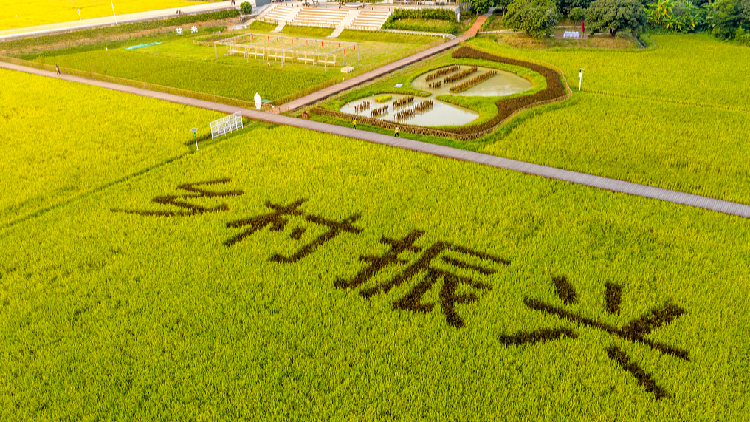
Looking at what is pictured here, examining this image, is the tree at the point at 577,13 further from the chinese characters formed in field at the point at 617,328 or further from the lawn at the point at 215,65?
the chinese characters formed in field at the point at 617,328

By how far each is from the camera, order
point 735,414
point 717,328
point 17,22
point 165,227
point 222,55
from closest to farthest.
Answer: point 735,414 → point 717,328 → point 165,227 → point 222,55 → point 17,22

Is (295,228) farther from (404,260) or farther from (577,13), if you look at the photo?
(577,13)

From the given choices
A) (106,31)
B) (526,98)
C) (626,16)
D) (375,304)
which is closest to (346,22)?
(106,31)

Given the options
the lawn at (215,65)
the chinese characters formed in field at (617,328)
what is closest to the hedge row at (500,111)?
the lawn at (215,65)

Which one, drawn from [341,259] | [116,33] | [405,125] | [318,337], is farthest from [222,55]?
[318,337]

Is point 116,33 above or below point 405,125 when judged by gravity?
above

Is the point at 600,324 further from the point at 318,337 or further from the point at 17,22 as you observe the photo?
the point at 17,22
